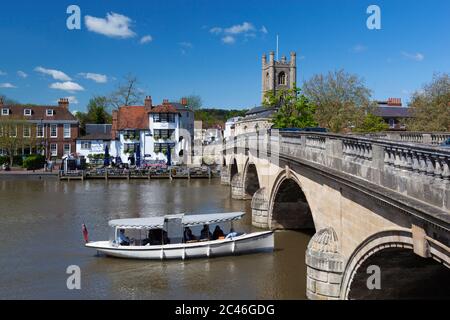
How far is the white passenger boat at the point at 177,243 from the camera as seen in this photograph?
2089 cm

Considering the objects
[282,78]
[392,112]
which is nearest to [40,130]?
[392,112]

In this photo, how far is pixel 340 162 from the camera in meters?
14.0

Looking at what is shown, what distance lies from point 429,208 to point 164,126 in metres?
59.8

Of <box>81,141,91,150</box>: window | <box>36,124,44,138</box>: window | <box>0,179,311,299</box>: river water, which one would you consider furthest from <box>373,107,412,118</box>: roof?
<box>36,124,44,138</box>: window

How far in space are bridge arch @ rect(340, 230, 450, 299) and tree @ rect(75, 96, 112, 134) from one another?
78.7m

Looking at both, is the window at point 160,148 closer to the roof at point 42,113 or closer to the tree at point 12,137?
the roof at point 42,113

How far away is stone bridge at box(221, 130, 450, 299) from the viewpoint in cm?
873

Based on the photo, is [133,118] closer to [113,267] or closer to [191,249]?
[191,249]

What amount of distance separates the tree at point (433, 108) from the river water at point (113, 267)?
1715cm

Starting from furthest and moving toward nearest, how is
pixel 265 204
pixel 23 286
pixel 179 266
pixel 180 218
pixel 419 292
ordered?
pixel 265 204 < pixel 180 218 < pixel 179 266 < pixel 23 286 < pixel 419 292

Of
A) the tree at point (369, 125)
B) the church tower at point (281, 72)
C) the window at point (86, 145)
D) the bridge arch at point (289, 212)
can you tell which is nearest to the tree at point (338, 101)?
the tree at point (369, 125)

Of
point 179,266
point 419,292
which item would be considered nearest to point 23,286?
point 179,266

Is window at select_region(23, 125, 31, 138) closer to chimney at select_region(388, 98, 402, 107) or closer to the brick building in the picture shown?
the brick building
